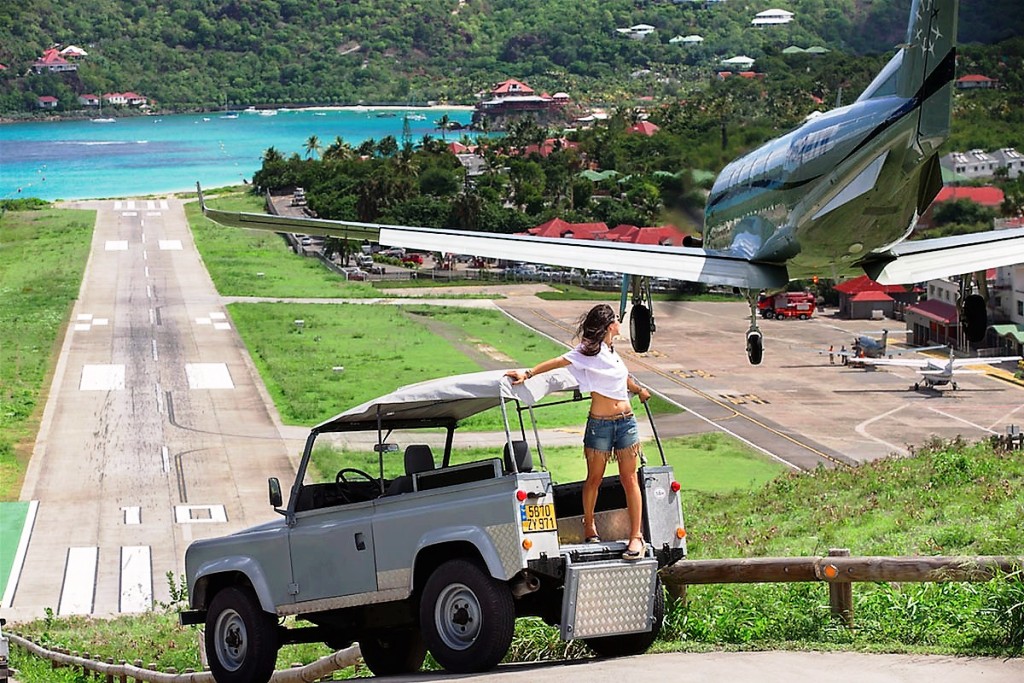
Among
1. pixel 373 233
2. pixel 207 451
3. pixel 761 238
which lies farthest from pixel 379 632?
pixel 207 451

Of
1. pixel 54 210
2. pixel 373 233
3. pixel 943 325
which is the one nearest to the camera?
pixel 373 233

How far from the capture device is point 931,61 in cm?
2586

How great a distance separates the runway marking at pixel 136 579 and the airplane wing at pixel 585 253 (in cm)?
1307

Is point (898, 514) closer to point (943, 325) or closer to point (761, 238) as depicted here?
point (761, 238)

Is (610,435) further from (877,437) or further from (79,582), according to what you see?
(877,437)

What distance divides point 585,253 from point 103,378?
59.4 meters

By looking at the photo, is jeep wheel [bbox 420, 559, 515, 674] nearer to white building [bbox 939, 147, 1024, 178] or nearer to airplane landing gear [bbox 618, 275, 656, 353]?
airplane landing gear [bbox 618, 275, 656, 353]

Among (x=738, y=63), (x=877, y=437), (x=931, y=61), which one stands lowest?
(x=877, y=437)

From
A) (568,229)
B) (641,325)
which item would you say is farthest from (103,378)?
(641,325)

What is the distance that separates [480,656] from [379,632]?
191 cm

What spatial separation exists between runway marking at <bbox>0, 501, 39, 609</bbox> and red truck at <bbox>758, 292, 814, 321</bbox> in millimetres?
57923

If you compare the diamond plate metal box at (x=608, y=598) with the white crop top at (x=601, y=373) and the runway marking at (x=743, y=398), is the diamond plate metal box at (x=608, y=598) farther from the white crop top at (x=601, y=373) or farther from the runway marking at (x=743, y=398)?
the runway marking at (x=743, y=398)

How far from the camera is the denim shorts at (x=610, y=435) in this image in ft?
44.8

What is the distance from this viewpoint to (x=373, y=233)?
29703 millimetres
